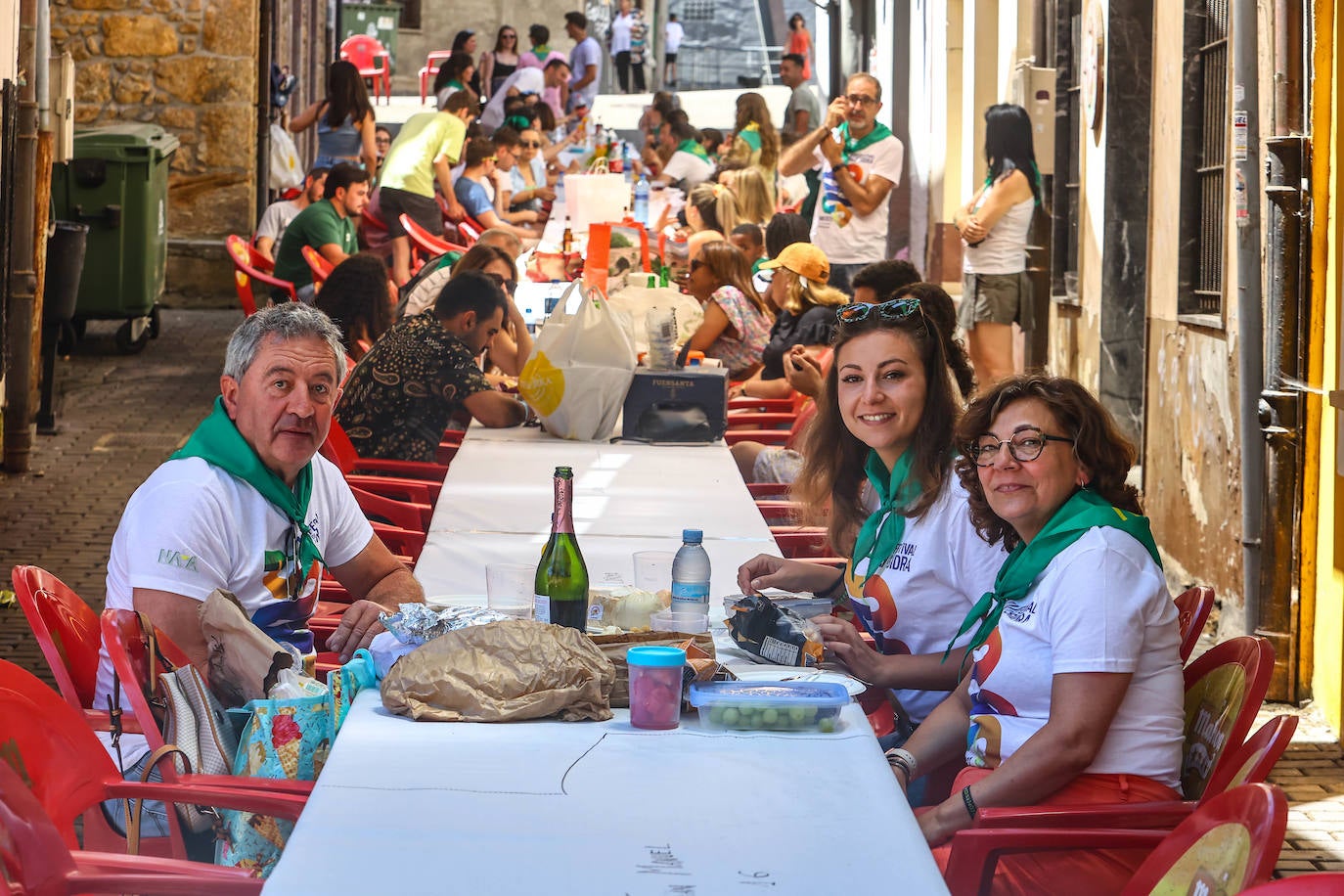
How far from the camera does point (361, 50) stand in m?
29.5

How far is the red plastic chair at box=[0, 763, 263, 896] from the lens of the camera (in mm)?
2197

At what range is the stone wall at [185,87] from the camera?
1490 centimetres

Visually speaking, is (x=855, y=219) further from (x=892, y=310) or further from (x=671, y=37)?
(x=671, y=37)

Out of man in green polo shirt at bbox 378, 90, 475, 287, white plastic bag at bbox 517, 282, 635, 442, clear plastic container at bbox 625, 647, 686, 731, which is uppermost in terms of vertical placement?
man in green polo shirt at bbox 378, 90, 475, 287

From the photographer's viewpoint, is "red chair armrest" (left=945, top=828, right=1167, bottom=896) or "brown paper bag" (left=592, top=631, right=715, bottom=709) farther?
"brown paper bag" (left=592, top=631, right=715, bottom=709)

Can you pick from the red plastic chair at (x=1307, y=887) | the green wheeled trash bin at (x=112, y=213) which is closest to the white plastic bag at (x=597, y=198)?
the green wheeled trash bin at (x=112, y=213)

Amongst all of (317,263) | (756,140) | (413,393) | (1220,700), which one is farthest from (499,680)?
(756,140)

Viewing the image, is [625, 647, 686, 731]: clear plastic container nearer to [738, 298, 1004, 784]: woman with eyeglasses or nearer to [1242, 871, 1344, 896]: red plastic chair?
[738, 298, 1004, 784]: woman with eyeglasses

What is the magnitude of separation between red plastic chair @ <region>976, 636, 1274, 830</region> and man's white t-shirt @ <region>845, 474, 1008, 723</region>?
48 centimetres

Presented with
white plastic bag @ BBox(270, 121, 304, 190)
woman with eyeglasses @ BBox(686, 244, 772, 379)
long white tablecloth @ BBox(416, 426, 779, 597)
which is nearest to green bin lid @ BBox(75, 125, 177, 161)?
white plastic bag @ BBox(270, 121, 304, 190)

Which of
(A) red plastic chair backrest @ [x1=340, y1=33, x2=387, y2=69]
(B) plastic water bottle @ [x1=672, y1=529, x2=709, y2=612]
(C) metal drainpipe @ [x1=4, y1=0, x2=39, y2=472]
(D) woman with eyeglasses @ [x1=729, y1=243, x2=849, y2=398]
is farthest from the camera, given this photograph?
(A) red plastic chair backrest @ [x1=340, y1=33, x2=387, y2=69]

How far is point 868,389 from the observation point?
142 inches

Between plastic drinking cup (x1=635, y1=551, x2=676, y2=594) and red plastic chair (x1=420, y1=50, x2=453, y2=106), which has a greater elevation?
red plastic chair (x1=420, y1=50, x2=453, y2=106)

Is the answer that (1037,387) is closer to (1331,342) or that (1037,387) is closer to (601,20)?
(1331,342)
